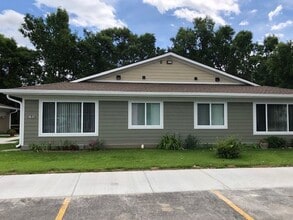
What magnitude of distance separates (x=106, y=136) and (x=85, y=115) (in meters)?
1.37

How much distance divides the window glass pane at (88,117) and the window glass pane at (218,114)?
230 inches

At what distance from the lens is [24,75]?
132 ft

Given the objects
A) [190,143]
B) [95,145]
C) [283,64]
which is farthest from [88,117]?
[283,64]

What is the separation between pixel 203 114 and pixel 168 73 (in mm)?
4614

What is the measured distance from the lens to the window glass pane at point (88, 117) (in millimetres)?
15250

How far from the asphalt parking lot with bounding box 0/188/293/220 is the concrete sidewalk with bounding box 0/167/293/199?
443mm

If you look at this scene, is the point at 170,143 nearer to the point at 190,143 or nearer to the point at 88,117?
the point at 190,143

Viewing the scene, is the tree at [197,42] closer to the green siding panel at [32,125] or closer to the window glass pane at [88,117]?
the window glass pane at [88,117]

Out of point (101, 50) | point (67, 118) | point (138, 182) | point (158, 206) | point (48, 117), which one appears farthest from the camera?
point (101, 50)

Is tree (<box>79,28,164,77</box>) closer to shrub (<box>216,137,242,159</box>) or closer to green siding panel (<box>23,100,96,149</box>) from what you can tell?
green siding panel (<box>23,100,96,149</box>)

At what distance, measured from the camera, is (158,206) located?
6070 mm

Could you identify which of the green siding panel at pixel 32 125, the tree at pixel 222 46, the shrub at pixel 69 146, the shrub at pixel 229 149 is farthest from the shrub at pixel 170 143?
the tree at pixel 222 46

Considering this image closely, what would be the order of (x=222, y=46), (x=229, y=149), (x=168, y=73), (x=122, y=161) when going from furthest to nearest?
(x=222, y=46), (x=168, y=73), (x=229, y=149), (x=122, y=161)

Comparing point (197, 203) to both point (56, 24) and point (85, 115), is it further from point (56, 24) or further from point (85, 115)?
point (56, 24)
